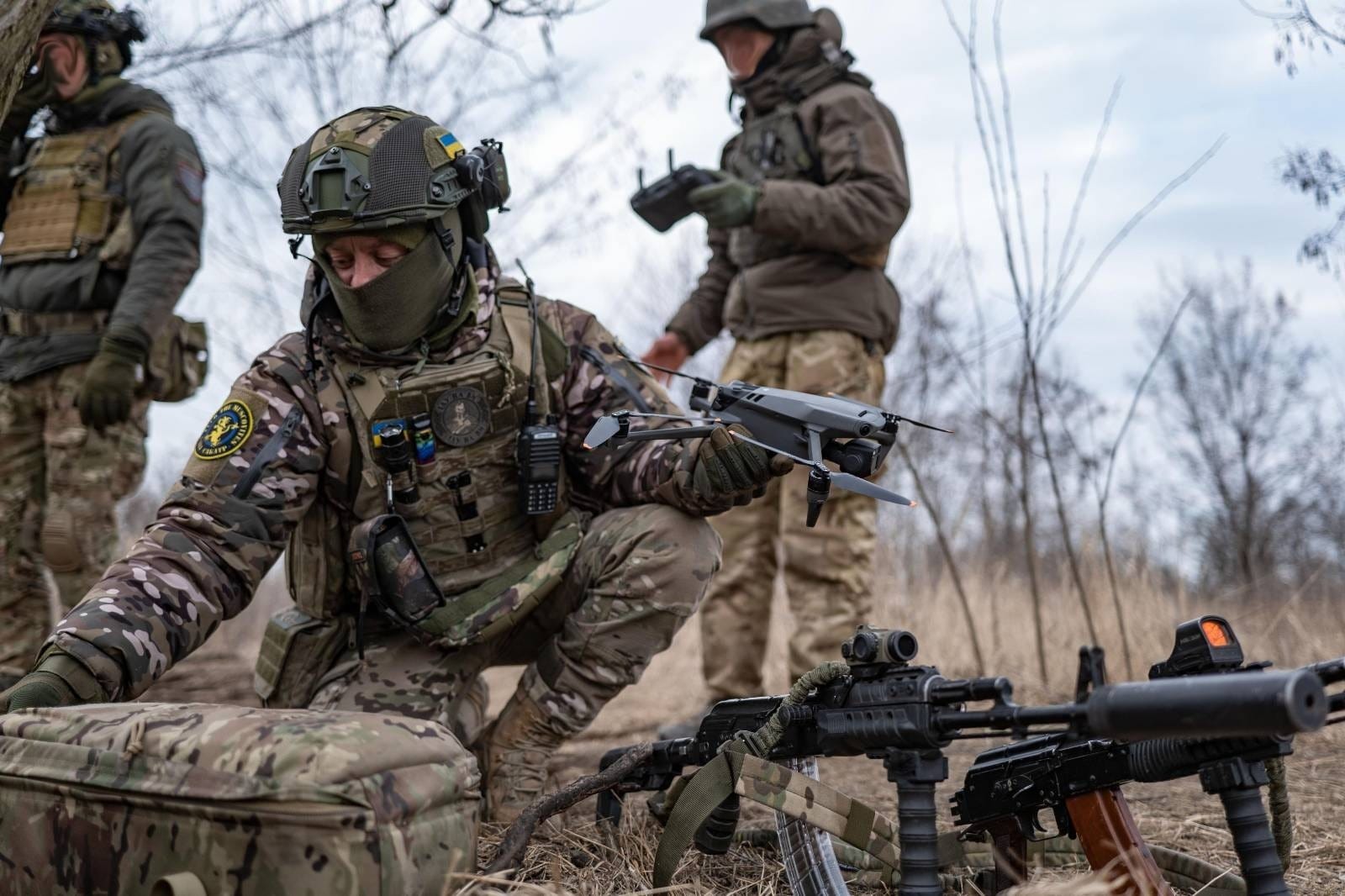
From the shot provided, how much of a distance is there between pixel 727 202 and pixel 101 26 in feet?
7.94

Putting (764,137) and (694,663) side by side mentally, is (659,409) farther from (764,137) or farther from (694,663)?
(694,663)

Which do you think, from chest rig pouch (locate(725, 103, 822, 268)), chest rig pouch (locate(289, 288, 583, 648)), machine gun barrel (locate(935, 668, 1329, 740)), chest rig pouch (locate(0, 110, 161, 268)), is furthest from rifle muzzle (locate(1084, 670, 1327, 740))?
chest rig pouch (locate(0, 110, 161, 268))

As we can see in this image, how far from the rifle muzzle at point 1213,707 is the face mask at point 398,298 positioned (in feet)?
6.42

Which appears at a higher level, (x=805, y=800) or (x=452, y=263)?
(x=452, y=263)

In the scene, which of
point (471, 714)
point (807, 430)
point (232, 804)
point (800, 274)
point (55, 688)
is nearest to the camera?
point (232, 804)

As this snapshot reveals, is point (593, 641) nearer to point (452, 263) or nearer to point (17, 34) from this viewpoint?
point (452, 263)

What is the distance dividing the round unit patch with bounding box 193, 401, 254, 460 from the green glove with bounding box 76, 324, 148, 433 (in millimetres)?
1566

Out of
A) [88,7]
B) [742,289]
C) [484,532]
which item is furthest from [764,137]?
[88,7]

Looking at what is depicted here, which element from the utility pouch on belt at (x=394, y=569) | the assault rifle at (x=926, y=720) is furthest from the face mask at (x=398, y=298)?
the assault rifle at (x=926, y=720)

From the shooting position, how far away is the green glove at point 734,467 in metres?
2.48

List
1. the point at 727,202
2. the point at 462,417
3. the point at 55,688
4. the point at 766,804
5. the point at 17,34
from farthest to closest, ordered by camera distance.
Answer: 1. the point at 727,202
2. the point at 462,417
3. the point at 17,34
4. the point at 55,688
5. the point at 766,804

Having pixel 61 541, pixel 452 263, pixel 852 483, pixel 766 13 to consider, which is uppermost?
pixel 766 13

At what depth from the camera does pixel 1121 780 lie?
1.87m

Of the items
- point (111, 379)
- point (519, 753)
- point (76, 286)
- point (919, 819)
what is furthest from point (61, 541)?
point (919, 819)
